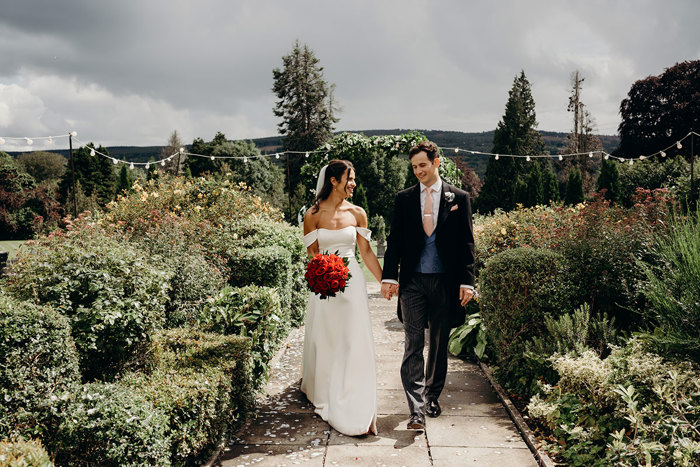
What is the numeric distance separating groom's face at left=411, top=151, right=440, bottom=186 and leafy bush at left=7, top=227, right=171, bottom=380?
2129 millimetres

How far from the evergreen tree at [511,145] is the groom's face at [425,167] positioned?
1222 inches

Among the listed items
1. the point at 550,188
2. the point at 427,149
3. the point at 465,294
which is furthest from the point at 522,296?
the point at 550,188

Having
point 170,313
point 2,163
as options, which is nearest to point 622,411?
point 170,313

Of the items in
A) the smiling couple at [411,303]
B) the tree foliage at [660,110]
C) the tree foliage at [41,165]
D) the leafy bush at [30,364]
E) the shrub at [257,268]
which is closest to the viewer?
the leafy bush at [30,364]

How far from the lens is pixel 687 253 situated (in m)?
3.48

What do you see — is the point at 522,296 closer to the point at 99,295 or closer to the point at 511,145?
the point at 99,295

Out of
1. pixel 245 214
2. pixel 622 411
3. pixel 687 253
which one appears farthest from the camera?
pixel 245 214

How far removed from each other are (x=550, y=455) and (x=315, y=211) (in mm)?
2620

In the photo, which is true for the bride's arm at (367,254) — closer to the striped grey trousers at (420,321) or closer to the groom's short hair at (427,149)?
the striped grey trousers at (420,321)

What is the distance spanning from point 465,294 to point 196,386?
82.7 inches

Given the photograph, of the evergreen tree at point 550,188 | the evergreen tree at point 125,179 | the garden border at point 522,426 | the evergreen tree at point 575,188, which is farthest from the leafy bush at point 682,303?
the evergreen tree at point 125,179

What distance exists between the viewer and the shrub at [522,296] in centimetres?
490

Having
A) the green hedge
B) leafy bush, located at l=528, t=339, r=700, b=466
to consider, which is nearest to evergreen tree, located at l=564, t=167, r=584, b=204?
the green hedge

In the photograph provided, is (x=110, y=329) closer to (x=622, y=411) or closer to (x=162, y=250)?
(x=162, y=250)
